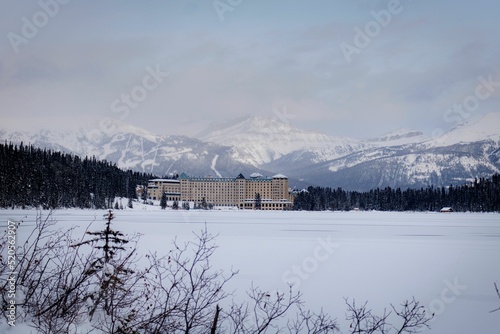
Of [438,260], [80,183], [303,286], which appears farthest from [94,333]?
[80,183]

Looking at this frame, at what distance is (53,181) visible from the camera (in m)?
122

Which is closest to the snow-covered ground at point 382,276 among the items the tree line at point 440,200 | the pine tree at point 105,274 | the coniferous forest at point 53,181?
the pine tree at point 105,274

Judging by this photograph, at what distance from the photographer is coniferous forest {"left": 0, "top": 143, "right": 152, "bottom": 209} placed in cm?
10269

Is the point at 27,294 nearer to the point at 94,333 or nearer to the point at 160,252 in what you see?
the point at 94,333

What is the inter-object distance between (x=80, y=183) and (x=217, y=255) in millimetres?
117488

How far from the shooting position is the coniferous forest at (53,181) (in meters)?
103

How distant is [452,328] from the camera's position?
41.2ft

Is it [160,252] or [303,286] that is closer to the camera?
[303,286]

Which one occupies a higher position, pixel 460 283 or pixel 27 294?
pixel 27 294

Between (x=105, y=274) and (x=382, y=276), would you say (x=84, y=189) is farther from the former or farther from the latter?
(x=105, y=274)

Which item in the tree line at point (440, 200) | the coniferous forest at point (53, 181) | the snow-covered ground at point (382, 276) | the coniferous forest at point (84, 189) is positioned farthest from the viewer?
the tree line at point (440, 200)

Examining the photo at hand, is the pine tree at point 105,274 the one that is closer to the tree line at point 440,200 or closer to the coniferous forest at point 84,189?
the coniferous forest at point 84,189

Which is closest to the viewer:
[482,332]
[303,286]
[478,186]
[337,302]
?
[482,332]

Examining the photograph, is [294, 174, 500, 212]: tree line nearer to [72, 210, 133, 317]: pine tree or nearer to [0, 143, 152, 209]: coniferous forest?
[0, 143, 152, 209]: coniferous forest
